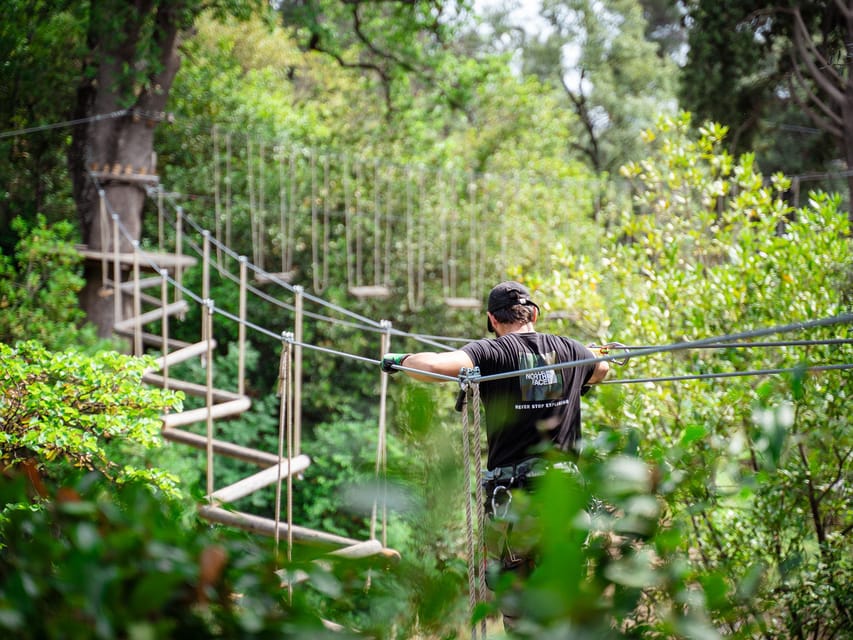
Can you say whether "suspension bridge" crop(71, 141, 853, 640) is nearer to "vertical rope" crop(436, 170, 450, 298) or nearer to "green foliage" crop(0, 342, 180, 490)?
"green foliage" crop(0, 342, 180, 490)

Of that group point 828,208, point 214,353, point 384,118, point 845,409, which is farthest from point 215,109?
point 845,409

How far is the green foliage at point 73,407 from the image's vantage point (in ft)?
8.43

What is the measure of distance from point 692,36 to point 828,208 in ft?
17.7

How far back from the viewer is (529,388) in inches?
90.2

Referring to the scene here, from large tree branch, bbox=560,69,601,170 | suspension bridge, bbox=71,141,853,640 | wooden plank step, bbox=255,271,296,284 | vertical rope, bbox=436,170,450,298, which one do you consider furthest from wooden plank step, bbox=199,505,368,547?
large tree branch, bbox=560,69,601,170

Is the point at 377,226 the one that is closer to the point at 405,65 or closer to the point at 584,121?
the point at 405,65

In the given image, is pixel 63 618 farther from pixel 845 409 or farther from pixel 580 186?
pixel 580 186

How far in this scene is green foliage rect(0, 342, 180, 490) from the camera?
101 inches

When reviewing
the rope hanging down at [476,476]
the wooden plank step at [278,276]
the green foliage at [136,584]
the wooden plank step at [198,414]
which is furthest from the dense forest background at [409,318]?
the wooden plank step at [278,276]

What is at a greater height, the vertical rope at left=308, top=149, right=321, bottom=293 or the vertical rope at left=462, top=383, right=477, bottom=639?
the vertical rope at left=308, top=149, right=321, bottom=293

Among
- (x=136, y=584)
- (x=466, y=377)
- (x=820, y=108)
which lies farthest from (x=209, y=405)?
(x=820, y=108)

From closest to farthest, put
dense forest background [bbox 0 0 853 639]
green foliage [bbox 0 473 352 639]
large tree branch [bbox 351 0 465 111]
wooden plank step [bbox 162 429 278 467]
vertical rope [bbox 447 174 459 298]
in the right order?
green foliage [bbox 0 473 352 639]
dense forest background [bbox 0 0 853 639]
wooden plank step [bbox 162 429 278 467]
large tree branch [bbox 351 0 465 111]
vertical rope [bbox 447 174 459 298]

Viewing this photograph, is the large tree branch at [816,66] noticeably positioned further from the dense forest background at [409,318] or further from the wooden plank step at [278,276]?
the wooden plank step at [278,276]

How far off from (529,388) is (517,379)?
0.13ft
